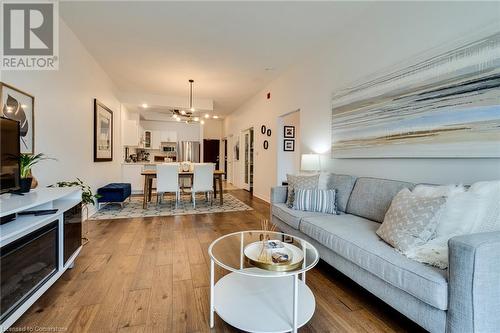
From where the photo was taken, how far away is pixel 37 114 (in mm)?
2516

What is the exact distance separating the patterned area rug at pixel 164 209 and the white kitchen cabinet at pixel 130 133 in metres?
1.98

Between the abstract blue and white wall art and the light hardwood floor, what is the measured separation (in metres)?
1.37

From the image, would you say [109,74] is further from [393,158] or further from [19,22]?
[393,158]

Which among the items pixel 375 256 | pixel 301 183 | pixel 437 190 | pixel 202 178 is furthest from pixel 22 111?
pixel 437 190

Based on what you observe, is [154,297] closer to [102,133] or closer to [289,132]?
[102,133]

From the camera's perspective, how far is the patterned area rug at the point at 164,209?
13.8ft

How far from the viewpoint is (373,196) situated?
2.28 meters

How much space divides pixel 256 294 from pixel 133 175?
5853mm

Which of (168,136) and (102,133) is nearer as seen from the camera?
(102,133)

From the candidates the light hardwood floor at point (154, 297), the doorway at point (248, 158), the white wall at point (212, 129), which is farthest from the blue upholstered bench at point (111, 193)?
the white wall at point (212, 129)

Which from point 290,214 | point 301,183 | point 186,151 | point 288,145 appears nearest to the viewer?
point 290,214

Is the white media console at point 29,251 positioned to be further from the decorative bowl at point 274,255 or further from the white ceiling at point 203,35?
the white ceiling at point 203,35

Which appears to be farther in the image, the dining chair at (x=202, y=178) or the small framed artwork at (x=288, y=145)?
the small framed artwork at (x=288, y=145)

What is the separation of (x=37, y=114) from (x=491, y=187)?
4022 millimetres
